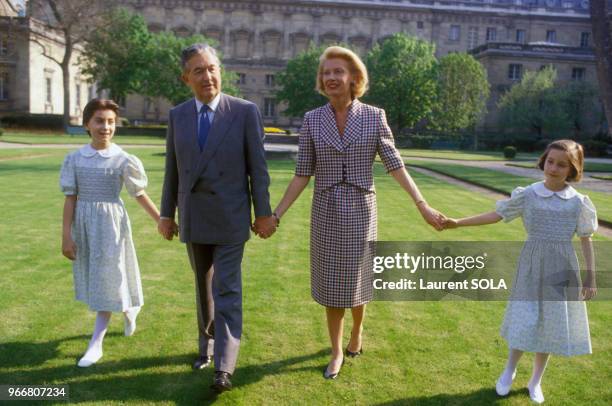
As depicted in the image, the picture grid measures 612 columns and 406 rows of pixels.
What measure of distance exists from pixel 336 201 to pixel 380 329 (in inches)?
70.2

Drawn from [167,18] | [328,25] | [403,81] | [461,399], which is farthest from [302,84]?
[461,399]

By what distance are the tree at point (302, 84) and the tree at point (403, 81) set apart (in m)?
5.44

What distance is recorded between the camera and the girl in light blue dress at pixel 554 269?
3.91 meters

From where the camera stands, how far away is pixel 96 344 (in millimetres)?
4520

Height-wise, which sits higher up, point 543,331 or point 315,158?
point 315,158

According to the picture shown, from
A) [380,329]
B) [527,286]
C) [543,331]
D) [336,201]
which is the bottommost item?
[380,329]

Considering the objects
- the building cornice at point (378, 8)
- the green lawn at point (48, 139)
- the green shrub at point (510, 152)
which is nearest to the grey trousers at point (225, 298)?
the green lawn at point (48, 139)

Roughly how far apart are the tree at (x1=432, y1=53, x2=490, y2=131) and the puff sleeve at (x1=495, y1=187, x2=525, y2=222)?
49156 millimetres

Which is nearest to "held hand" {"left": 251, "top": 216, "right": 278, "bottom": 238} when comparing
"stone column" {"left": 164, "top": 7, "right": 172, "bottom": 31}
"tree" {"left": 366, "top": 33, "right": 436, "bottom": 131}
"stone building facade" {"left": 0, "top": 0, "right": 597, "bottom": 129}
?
"tree" {"left": 366, "top": 33, "right": 436, "bottom": 131}

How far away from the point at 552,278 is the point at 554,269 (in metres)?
0.07

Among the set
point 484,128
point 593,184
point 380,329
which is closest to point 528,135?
point 484,128

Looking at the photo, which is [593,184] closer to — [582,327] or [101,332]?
[582,327]

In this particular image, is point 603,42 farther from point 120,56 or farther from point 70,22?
point 120,56

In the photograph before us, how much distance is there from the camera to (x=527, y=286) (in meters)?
4.05
